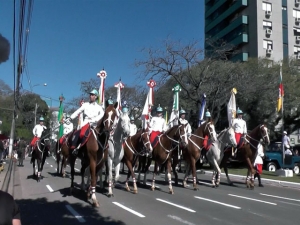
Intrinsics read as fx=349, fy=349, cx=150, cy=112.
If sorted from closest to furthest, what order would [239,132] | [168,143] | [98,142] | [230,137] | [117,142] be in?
[98,142], [117,142], [168,143], [230,137], [239,132]

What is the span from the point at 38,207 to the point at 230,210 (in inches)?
199

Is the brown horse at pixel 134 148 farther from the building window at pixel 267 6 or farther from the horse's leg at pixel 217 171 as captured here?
the building window at pixel 267 6

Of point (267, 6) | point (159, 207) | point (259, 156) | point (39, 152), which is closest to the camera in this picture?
point (159, 207)

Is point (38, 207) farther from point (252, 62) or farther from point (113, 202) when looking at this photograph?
point (252, 62)

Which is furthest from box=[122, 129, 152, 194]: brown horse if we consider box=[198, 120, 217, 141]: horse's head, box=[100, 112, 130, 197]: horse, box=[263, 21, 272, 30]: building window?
box=[263, 21, 272, 30]: building window

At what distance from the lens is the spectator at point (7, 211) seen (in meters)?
2.59

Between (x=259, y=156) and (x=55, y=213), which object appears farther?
(x=259, y=156)

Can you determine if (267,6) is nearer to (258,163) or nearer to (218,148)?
(258,163)

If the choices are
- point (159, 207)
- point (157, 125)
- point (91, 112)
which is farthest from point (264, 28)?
point (159, 207)

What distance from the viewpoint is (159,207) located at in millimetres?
9312

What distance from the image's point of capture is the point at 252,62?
33938 mm

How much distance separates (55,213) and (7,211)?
20.5 ft

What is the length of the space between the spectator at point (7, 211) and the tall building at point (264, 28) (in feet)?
156

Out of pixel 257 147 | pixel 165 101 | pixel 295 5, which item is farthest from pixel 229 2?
pixel 257 147
